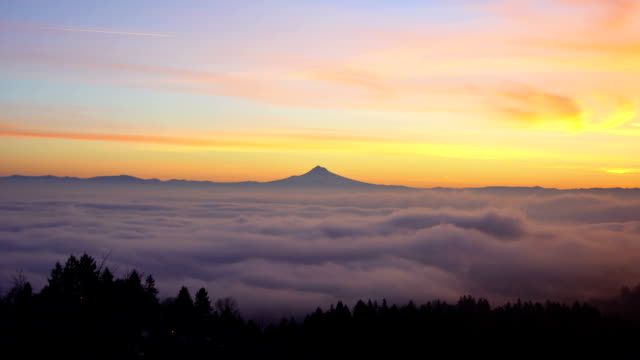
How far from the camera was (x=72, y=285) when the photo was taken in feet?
184

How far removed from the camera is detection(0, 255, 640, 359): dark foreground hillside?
42.6m

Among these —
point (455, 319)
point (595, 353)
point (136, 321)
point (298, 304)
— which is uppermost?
point (136, 321)

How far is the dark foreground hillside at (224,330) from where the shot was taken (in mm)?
42625

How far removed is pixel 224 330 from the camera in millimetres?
65062

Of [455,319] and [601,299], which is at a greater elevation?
[455,319]

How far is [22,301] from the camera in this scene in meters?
44.3

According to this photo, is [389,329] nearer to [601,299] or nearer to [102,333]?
[102,333]

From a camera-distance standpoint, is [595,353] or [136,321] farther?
[595,353]

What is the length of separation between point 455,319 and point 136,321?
52.6 metres

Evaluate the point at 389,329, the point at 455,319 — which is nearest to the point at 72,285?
the point at 389,329

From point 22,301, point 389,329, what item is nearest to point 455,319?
point 389,329

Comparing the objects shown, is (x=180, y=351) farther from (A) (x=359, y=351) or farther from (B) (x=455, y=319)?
(B) (x=455, y=319)

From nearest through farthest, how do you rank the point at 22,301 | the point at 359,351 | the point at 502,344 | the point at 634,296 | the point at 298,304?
the point at 22,301, the point at 359,351, the point at 502,344, the point at 634,296, the point at 298,304

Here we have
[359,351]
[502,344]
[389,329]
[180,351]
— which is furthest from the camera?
[502,344]
